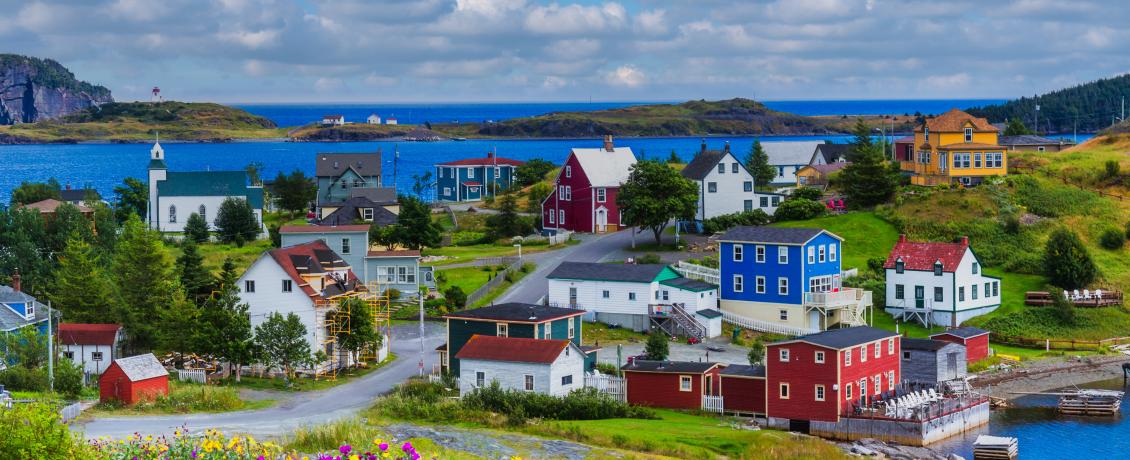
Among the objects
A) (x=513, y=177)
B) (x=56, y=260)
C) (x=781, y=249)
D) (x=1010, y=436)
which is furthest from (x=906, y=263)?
(x=513, y=177)

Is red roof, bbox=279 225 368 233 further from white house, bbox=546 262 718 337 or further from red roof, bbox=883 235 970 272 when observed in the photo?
red roof, bbox=883 235 970 272

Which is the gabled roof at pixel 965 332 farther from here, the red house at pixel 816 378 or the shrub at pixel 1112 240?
the shrub at pixel 1112 240

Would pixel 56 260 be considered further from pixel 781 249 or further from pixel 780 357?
pixel 780 357

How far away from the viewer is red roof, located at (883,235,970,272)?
72.2 meters

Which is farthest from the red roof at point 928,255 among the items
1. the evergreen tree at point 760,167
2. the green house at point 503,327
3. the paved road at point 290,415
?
the evergreen tree at point 760,167

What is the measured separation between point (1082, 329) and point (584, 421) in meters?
31.3

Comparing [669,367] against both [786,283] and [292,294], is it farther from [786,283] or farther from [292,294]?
[786,283]

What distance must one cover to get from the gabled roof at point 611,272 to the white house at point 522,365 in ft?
47.3

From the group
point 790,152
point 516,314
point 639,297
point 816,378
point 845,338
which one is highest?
point 790,152

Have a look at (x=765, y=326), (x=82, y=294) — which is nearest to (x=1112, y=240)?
(x=765, y=326)

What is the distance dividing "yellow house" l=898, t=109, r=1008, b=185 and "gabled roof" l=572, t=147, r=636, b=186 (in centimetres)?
1922

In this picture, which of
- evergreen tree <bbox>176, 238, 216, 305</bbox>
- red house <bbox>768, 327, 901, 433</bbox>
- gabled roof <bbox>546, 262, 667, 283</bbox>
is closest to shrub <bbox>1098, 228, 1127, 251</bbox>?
gabled roof <bbox>546, 262, 667, 283</bbox>

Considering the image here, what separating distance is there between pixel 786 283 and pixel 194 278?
2761 cm

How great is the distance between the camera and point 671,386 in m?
56.2
